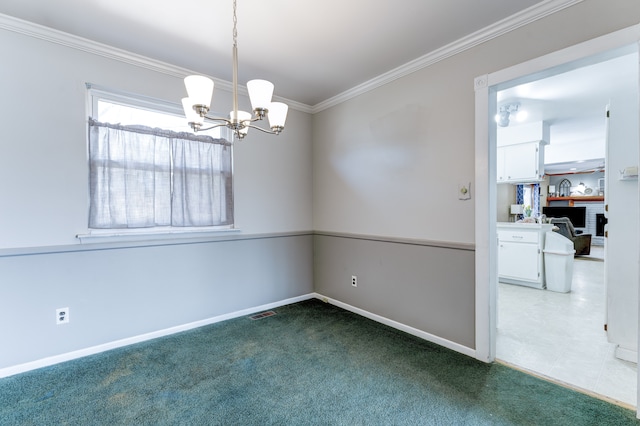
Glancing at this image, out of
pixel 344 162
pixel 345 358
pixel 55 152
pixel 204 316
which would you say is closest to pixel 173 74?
pixel 55 152

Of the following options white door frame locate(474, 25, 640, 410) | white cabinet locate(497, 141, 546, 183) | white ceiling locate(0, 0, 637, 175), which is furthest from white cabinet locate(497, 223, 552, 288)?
white door frame locate(474, 25, 640, 410)

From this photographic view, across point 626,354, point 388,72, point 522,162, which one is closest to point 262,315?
point 388,72

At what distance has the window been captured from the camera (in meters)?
2.50

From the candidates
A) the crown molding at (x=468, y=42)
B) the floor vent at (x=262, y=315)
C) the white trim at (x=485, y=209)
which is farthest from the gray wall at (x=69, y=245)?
the white trim at (x=485, y=209)

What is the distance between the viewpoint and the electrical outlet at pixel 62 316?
7.64 ft

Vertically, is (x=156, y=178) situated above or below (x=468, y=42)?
below

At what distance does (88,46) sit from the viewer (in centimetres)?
241

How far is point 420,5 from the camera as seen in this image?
1984 mm

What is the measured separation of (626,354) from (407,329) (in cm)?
166

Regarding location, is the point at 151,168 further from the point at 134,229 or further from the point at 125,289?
the point at 125,289

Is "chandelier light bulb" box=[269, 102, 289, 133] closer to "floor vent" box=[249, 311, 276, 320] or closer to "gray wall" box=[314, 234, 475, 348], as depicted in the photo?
"gray wall" box=[314, 234, 475, 348]

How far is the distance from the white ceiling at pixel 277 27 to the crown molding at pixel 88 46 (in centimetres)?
5

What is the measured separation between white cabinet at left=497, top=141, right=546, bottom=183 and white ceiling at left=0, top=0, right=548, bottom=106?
10.1ft

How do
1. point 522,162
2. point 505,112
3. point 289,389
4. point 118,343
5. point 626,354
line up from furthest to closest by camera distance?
point 522,162, point 505,112, point 118,343, point 626,354, point 289,389
